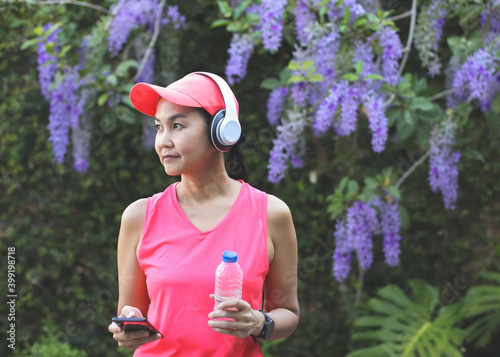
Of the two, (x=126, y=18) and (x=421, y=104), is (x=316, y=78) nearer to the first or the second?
(x=421, y=104)

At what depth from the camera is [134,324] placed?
4.78 feet

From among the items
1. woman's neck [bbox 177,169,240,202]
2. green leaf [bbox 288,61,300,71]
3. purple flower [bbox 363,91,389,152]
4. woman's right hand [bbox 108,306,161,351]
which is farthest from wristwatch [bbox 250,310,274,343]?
green leaf [bbox 288,61,300,71]

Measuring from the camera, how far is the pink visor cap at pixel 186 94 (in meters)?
1.52

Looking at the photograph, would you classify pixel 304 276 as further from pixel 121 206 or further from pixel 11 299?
pixel 11 299

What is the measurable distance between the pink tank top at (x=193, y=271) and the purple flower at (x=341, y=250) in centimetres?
156

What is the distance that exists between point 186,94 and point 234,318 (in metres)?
0.58

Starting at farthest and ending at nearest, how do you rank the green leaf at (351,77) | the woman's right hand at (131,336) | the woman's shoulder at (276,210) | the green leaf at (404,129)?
1. the green leaf at (404,129)
2. the green leaf at (351,77)
3. the woman's shoulder at (276,210)
4. the woman's right hand at (131,336)

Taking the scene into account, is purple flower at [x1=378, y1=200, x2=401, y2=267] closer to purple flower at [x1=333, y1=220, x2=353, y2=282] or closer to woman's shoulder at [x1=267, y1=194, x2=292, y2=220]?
purple flower at [x1=333, y1=220, x2=353, y2=282]

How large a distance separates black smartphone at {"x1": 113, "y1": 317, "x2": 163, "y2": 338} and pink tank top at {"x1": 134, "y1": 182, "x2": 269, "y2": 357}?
→ 55 mm

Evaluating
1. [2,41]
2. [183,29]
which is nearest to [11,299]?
[2,41]

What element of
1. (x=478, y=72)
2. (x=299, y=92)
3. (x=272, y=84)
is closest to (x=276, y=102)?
(x=272, y=84)

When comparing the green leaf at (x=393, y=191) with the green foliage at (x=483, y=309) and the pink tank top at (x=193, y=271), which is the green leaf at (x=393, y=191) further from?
the pink tank top at (x=193, y=271)

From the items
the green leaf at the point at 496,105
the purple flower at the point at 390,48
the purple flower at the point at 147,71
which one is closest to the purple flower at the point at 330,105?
the purple flower at the point at 390,48

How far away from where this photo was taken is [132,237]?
1.63 m
